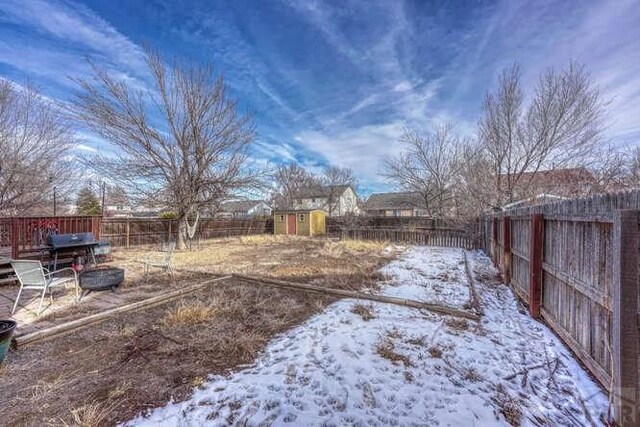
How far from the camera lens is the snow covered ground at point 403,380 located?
1970mm

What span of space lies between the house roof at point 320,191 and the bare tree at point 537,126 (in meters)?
24.3

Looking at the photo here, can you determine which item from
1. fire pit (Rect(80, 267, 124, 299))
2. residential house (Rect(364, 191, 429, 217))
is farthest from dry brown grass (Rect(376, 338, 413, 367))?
residential house (Rect(364, 191, 429, 217))

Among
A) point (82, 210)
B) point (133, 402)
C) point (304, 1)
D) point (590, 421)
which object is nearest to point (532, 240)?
point (590, 421)

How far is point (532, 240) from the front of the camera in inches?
150

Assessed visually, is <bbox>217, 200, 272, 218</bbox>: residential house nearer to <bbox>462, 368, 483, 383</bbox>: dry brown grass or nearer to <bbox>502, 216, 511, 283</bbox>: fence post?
<bbox>502, 216, 511, 283</bbox>: fence post

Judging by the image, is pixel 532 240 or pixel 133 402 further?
pixel 532 240

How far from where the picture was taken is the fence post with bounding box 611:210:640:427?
170 cm

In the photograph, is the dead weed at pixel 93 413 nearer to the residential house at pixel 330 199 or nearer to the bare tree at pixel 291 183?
the residential house at pixel 330 199

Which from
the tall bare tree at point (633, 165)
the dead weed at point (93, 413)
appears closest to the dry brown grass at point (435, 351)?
the dead weed at point (93, 413)

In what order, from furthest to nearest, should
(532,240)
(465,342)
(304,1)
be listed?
(304,1) < (532,240) < (465,342)

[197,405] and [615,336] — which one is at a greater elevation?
[615,336]

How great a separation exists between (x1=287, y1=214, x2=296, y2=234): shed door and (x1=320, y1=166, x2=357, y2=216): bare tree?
1494cm

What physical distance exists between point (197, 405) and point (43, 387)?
1.39 m

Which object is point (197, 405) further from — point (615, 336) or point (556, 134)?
point (556, 134)
